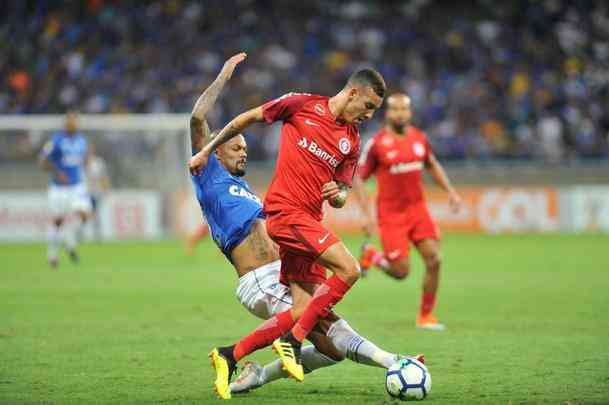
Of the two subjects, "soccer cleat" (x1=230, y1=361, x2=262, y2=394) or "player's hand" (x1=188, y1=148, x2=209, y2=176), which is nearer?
"player's hand" (x1=188, y1=148, x2=209, y2=176)

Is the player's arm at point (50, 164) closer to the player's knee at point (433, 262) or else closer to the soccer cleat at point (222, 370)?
the player's knee at point (433, 262)

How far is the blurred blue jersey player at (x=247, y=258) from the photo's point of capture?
294 inches

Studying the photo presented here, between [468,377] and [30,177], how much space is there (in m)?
20.4

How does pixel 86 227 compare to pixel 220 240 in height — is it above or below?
below

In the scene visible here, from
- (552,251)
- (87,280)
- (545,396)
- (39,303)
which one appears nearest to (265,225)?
(545,396)

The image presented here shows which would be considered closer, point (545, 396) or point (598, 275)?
point (545, 396)

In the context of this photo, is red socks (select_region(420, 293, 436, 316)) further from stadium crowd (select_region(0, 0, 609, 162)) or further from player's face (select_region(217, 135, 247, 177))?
stadium crowd (select_region(0, 0, 609, 162))

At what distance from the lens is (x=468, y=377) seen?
27.1 ft

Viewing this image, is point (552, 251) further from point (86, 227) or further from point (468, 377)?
point (468, 377)

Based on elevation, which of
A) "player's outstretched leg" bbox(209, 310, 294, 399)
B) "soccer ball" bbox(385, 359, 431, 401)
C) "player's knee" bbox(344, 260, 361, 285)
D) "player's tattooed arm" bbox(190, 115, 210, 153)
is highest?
"player's tattooed arm" bbox(190, 115, 210, 153)

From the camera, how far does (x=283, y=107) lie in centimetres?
754

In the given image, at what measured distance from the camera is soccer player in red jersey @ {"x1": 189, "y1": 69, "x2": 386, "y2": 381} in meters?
7.26

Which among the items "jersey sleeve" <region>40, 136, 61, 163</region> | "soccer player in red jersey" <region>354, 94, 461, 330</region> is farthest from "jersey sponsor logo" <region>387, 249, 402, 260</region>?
"jersey sleeve" <region>40, 136, 61, 163</region>

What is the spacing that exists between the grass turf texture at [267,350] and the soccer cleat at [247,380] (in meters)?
0.08
